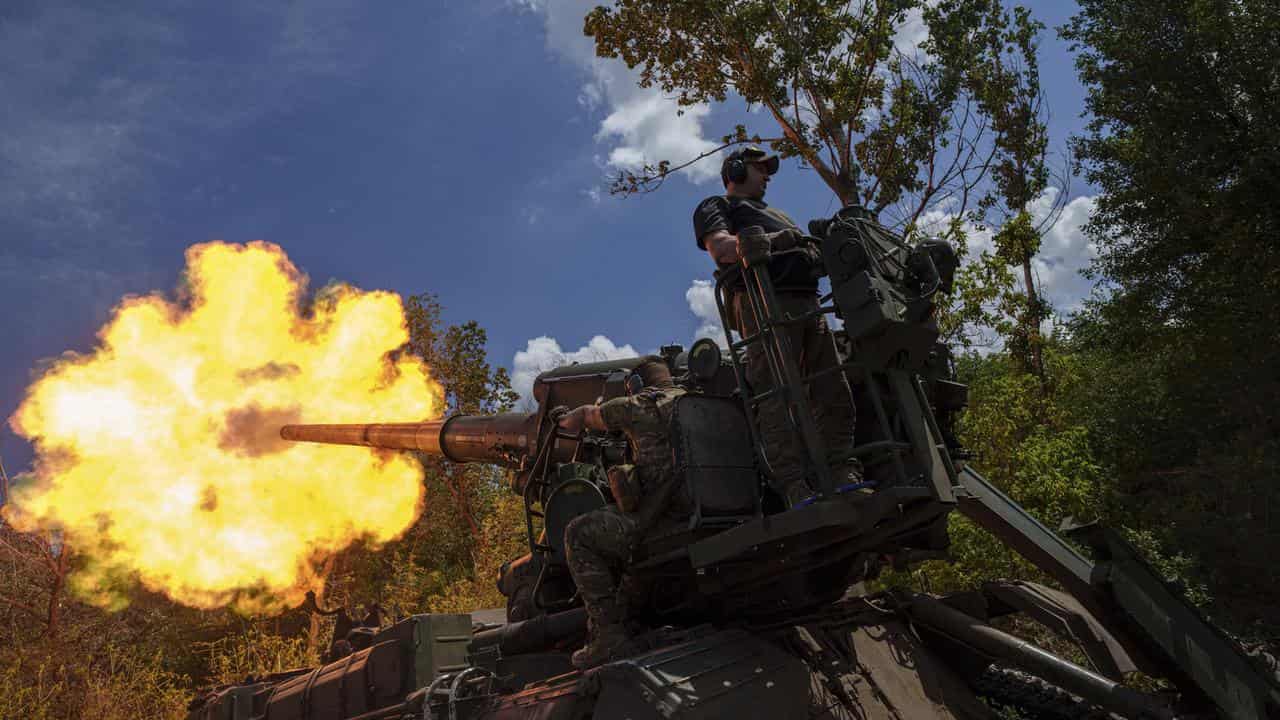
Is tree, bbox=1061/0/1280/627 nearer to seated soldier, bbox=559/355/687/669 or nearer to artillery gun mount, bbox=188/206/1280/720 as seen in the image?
artillery gun mount, bbox=188/206/1280/720

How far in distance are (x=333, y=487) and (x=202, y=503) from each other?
208 cm

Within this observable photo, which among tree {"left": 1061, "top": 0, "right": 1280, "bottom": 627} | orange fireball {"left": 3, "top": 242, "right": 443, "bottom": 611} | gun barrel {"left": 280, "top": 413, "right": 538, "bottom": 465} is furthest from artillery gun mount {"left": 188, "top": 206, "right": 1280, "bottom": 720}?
tree {"left": 1061, "top": 0, "right": 1280, "bottom": 627}

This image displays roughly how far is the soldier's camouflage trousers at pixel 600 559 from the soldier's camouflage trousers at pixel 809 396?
49.8 inches

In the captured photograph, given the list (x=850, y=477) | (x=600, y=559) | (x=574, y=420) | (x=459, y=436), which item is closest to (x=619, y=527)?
(x=600, y=559)

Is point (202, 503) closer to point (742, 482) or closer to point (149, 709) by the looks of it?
point (149, 709)

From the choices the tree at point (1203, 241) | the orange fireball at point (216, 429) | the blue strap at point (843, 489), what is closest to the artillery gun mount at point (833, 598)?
the blue strap at point (843, 489)

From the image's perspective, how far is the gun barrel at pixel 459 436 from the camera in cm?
954

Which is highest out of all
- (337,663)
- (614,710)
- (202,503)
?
(202,503)

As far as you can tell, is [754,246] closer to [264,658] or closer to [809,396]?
[809,396]

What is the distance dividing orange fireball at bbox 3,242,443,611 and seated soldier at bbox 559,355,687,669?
9430mm

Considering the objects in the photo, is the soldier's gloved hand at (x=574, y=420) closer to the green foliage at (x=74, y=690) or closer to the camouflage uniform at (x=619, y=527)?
the camouflage uniform at (x=619, y=527)

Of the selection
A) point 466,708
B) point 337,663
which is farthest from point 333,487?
point 466,708

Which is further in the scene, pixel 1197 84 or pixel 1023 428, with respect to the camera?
pixel 1197 84

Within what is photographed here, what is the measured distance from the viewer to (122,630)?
65.7ft
